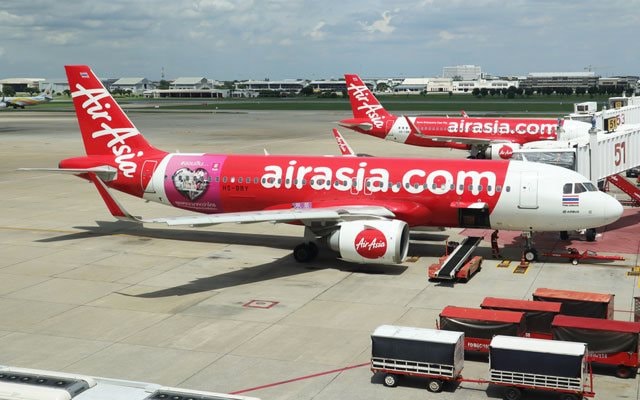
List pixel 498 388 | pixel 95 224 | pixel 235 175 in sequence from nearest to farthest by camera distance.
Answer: pixel 498 388 < pixel 235 175 < pixel 95 224

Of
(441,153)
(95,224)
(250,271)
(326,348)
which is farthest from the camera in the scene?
(441,153)

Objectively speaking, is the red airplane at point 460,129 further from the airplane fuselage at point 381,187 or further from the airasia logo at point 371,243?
the airasia logo at point 371,243

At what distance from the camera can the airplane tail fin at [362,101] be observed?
78.4m

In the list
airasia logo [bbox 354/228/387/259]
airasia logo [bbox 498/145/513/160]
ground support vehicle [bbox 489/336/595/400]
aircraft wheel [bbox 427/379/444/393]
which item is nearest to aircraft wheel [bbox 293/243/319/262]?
airasia logo [bbox 354/228/387/259]

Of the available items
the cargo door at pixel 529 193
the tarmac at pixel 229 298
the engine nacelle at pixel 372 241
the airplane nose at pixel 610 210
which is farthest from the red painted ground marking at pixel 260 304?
the airplane nose at pixel 610 210

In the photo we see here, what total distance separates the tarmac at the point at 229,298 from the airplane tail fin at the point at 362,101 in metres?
36.0

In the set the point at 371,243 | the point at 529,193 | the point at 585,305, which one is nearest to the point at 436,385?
the point at 585,305

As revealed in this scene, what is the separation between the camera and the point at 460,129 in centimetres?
7162

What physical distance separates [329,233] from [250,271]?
371 centimetres

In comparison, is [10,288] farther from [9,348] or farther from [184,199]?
[184,199]

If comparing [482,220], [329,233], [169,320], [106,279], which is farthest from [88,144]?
[482,220]

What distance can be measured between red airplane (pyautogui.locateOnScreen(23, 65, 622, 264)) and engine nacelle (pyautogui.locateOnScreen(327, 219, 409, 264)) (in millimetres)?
42

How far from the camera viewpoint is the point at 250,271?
105ft

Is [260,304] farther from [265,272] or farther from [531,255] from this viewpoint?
[531,255]
